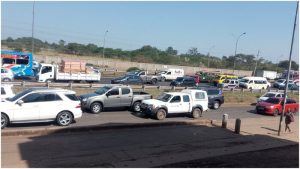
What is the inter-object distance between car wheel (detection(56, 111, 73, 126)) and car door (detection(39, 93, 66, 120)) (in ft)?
0.73

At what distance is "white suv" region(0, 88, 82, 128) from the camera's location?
16797 mm

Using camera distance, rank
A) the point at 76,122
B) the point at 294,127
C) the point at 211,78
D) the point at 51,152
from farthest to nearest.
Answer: the point at 211,78 → the point at 294,127 → the point at 76,122 → the point at 51,152

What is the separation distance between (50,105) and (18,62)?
25.1 meters

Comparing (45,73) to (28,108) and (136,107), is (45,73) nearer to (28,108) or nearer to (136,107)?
(136,107)

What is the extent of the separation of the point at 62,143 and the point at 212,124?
10388mm

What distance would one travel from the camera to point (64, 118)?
1823 centimetres

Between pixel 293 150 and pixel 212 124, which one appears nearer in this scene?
pixel 293 150

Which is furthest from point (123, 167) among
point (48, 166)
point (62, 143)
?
point (62, 143)

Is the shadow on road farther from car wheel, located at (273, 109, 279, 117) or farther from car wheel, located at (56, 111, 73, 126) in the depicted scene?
car wheel, located at (273, 109, 279, 117)

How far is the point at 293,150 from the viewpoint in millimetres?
15914

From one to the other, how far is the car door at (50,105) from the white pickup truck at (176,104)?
6.56m

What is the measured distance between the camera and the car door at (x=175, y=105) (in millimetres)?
23516

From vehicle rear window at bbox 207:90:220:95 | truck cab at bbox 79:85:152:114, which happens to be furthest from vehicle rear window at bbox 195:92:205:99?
vehicle rear window at bbox 207:90:220:95

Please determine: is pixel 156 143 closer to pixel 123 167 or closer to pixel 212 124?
pixel 123 167
